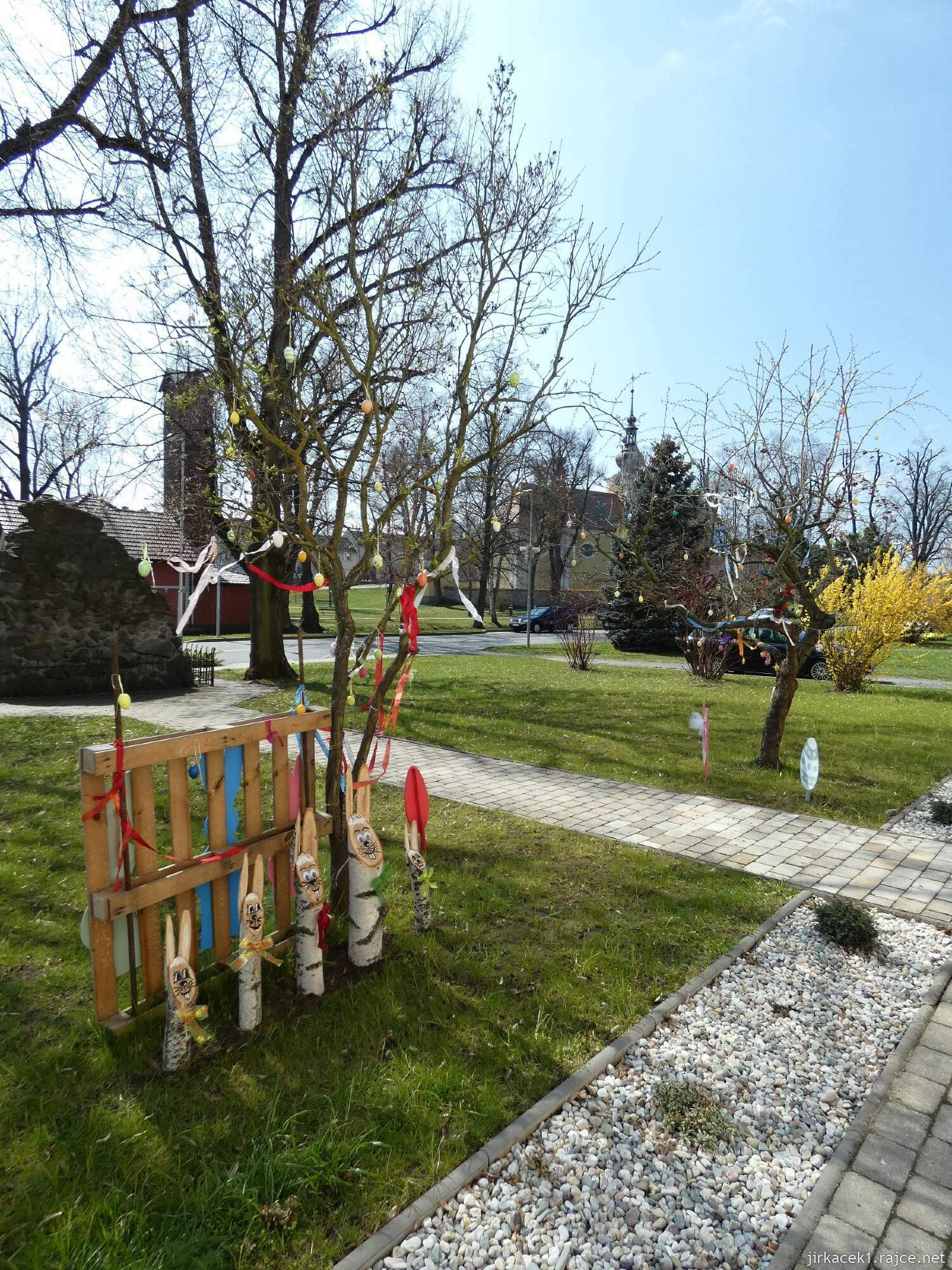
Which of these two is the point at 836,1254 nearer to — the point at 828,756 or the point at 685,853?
the point at 685,853

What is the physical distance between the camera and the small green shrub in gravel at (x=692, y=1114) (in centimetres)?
268

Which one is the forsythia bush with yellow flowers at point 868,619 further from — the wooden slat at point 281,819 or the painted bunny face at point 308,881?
the painted bunny face at point 308,881

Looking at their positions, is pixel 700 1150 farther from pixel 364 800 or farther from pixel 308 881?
pixel 364 800

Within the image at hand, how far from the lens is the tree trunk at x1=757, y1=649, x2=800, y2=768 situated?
25.5ft

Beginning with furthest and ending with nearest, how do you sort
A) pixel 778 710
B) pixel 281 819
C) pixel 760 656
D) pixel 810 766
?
1. pixel 760 656
2. pixel 778 710
3. pixel 810 766
4. pixel 281 819

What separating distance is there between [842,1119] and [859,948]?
158 cm

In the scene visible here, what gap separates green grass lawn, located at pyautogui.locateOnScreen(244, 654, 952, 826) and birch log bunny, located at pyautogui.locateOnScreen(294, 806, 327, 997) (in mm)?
4976

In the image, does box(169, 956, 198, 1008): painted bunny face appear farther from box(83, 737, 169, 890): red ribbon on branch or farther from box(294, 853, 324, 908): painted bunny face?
box(294, 853, 324, 908): painted bunny face

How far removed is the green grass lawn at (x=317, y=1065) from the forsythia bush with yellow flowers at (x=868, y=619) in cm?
1189

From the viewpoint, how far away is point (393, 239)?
561cm

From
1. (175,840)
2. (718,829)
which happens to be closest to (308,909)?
(175,840)

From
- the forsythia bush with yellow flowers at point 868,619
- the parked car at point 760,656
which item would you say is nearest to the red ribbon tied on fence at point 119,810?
the forsythia bush with yellow flowers at point 868,619

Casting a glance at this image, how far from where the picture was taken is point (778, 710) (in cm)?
805

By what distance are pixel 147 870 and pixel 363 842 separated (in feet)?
3.10
